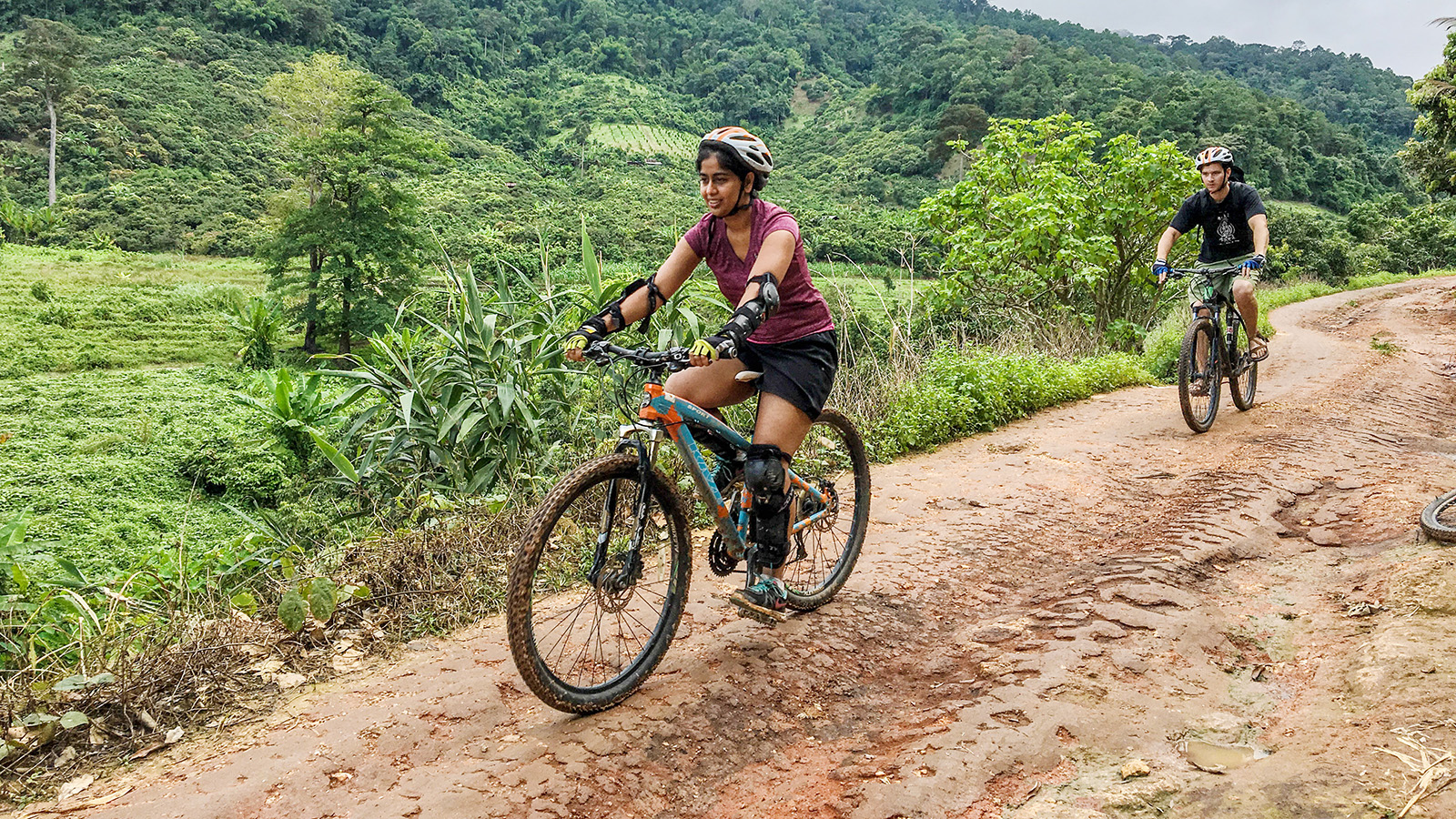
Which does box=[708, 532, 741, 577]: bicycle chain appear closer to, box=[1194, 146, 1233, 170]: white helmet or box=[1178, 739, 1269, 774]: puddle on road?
box=[1178, 739, 1269, 774]: puddle on road

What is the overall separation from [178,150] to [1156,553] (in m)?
72.5

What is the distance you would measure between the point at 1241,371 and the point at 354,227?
29933mm

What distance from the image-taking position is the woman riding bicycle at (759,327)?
2.88m

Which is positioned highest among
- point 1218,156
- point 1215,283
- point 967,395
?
point 1218,156

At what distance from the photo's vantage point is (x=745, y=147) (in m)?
2.85

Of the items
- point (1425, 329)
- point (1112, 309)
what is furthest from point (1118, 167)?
point (1425, 329)

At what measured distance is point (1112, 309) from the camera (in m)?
11.6

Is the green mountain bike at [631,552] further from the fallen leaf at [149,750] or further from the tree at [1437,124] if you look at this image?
the tree at [1437,124]

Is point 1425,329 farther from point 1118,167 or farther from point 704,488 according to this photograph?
point 704,488

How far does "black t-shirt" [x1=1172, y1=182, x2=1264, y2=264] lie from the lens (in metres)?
6.49

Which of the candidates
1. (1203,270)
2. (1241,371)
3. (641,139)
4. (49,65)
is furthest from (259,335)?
(641,139)

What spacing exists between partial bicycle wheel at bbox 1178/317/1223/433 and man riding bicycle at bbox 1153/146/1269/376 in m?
0.11

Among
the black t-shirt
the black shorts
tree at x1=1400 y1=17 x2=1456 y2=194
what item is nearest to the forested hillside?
the black t-shirt

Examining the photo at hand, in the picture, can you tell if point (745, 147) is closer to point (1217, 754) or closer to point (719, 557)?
point (719, 557)
